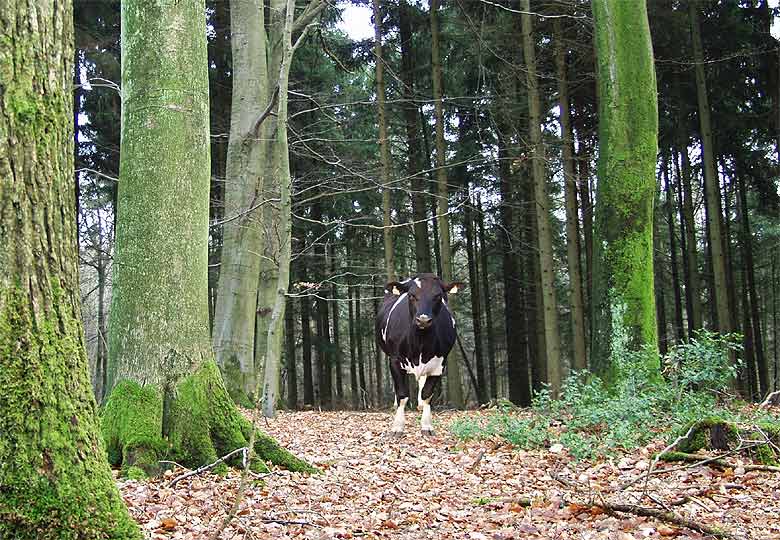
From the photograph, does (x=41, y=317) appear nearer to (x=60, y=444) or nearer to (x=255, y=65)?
(x=60, y=444)

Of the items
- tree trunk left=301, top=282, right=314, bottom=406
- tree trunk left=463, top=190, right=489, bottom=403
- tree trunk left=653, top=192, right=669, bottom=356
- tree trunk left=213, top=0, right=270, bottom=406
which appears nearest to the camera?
tree trunk left=213, top=0, right=270, bottom=406

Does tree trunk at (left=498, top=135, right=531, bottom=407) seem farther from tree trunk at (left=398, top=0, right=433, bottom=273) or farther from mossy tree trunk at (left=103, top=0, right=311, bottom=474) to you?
mossy tree trunk at (left=103, top=0, right=311, bottom=474)

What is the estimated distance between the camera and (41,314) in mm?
3309

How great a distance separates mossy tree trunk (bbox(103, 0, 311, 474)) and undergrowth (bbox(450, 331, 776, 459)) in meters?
3.05

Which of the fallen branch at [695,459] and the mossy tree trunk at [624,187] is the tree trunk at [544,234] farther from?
the fallen branch at [695,459]

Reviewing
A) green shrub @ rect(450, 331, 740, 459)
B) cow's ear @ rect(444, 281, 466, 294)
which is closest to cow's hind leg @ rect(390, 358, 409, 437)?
cow's ear @ rect(444, 281, 466, 294)

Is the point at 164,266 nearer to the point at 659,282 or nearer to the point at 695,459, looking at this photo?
the point at 695,459

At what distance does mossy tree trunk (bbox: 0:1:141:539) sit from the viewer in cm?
321

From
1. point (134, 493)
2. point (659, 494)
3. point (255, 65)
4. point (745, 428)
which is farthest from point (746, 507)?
point (255, 65)

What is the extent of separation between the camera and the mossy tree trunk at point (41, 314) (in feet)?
10.5

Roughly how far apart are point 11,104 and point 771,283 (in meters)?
34.3

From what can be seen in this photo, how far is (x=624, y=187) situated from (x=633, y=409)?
141 inches

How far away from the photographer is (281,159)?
34.0 ft

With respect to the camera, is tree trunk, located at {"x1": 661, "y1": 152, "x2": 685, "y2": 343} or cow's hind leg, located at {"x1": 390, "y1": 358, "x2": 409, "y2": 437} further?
tree trunk, located at {"x1": 661, "y1": 152, "x2": 685, "y2": 343}
